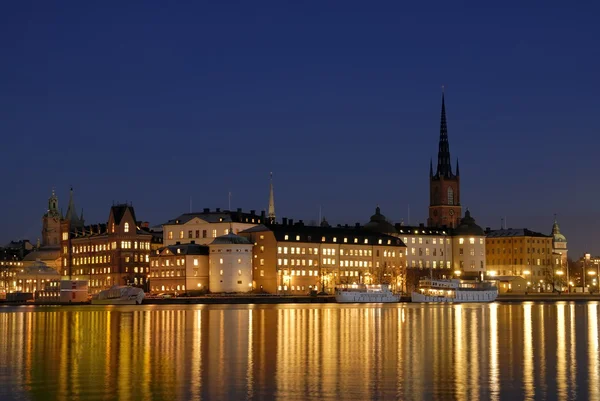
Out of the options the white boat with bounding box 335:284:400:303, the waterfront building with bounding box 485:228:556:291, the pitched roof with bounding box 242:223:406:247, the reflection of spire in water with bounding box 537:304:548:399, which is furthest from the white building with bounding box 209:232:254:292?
the reflection of spire in water with bounding box 537:304:548:399

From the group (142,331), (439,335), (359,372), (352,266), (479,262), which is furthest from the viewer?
(479,262)

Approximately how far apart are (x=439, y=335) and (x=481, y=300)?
81955mm

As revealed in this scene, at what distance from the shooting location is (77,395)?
2830 centimetres

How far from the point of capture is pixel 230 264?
14350 centimetres

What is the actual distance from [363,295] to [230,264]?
23.7m

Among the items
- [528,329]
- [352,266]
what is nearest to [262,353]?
[528,329]

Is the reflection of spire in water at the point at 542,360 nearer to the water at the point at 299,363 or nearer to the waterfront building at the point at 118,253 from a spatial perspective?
the water at the point at 299,363

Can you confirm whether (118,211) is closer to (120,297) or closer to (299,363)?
(120,297)

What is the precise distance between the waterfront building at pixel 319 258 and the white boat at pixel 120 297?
25403 millimetres

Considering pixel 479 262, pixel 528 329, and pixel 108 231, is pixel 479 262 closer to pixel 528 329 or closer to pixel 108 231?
pixel 108 231

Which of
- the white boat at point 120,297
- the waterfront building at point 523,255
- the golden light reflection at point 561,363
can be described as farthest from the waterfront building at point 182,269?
the golden light reflection at point 561,363

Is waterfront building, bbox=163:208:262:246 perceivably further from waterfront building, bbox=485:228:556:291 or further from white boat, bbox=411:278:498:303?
waterfront building, bbox=485:228:556:291

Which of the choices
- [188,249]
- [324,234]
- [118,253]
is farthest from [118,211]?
[324,234]

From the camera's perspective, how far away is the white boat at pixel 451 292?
128 metres
